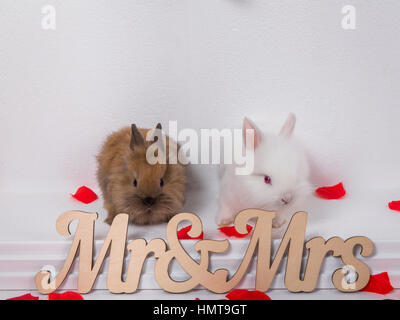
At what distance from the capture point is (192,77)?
57.7 inches

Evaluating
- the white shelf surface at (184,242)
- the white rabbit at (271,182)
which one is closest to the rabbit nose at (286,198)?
the white rabbit at (271,182)

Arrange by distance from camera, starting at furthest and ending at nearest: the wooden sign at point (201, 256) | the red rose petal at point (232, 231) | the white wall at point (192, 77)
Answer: the white wall at point (192, 77) < the red rose petal at point (232, 231) < the wooden sign at point (201, 256)

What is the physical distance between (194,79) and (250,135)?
31 centimetres

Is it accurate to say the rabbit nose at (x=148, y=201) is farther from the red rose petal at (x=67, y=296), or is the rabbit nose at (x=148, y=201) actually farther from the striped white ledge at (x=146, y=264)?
the red rose petal at (x=67, y=296)

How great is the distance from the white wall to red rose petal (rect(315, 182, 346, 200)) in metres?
0.05

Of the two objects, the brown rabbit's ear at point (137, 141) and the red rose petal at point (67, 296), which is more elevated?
the brown rabbit's ear at point (137, 141)

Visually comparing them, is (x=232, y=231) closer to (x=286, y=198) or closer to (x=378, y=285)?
(x=286, y=198)

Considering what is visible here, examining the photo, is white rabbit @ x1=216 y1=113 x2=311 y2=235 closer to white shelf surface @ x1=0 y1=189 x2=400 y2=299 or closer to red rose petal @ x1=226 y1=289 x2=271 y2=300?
white shelf surface @ x1=0 y1=189 x2=400 y2=299

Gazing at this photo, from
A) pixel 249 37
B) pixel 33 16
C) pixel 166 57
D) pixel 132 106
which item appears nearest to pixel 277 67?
pixel 249 37

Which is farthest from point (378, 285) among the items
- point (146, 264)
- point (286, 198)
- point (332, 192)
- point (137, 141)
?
point (137, 141)

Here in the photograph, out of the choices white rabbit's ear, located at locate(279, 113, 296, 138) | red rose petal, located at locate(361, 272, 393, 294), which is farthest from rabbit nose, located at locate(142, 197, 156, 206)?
red rose petal, located at locate(361, 272, 393, 294)

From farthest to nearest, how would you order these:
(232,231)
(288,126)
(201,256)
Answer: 1. (288,126)
2. (232,231)
3. (201,256)

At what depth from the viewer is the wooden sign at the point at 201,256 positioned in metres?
1.09

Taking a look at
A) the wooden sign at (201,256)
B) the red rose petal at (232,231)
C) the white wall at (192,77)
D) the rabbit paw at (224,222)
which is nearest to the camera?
the wooden sign at (201,256)
